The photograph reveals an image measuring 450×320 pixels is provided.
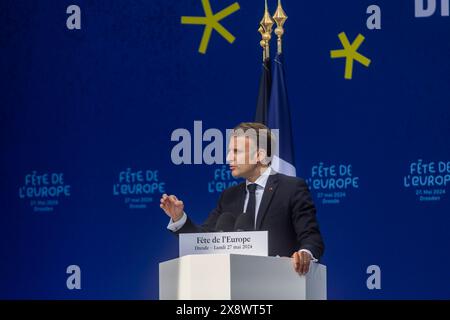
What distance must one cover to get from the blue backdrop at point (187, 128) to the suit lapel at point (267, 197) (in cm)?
218

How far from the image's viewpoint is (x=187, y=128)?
6.52m

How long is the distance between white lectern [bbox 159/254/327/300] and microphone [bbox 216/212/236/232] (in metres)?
0.29

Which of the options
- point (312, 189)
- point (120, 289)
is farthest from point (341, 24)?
point (120, 289)

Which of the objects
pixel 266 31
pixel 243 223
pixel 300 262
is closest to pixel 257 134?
pixel 243 223

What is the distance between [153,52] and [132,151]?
737mm

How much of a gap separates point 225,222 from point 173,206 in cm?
24

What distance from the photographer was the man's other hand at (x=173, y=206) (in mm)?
3950

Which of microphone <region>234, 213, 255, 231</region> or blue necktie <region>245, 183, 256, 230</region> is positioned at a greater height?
blue necktie <region>245, 183, 256, 230</region>

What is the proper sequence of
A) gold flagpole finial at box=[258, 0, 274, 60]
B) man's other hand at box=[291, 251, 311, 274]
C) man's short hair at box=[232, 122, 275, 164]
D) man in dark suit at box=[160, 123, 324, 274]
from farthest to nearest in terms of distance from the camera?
1. gold flagpole finial at box=[258, 0, 274, 60]
2. man's short hair at box=[232, 122, 275, 164]
3. man in dark suit at box=[160, 123, 324, 274]
4. man's other hand at box=[291, 251, 311, 274]

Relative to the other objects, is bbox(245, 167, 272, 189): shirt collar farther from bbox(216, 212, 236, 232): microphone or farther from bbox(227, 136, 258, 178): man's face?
bbox(216, 212, 236, 232): microphone

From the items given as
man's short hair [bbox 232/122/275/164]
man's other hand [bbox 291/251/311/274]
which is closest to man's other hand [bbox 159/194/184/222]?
man's short hair [bbox 232/122/275/164]

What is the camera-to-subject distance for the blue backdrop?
624 cm

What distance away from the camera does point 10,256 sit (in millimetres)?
6668
